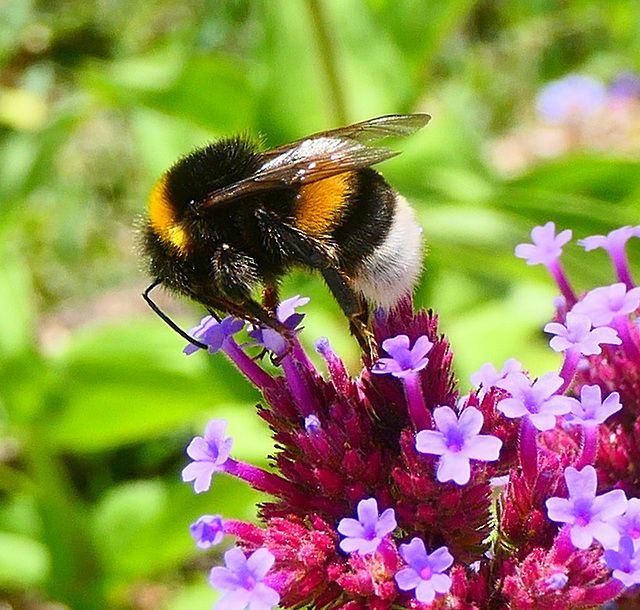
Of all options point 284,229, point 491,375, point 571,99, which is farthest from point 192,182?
point 571,99

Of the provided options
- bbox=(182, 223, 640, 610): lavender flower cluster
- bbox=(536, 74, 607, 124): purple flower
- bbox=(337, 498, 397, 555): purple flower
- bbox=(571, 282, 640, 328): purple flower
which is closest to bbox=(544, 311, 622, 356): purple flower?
bbox=(182, 223, 640, 610): lavender flower cluster

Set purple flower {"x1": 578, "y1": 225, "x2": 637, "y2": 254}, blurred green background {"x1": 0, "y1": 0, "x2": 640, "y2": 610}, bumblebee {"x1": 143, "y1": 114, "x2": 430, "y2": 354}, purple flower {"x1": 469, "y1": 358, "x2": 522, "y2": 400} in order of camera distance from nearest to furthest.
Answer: purple flower {"x1": 469, "y1": 358, "x2": 522, "y2": 400} < bumblebee {"x1": 143, "y1": 114, "x2": 430, "y2": 354} < purple flower {"x1": 578, "y1": 225, "x2": 637, "y2": 254} < blurred green background {"x1": 0, "y1": 0, "x2": 640, "y2": 610}

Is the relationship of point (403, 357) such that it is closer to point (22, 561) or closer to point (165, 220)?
point (165, 220)

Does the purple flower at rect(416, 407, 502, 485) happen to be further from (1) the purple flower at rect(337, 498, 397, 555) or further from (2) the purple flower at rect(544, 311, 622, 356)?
(2) the purple flower at rect(544, 311, 622, 356)

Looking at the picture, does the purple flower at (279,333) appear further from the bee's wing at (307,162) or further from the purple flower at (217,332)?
the bee's wing at (307,162)

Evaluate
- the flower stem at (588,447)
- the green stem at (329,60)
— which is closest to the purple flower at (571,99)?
the green stem at (329,60)
